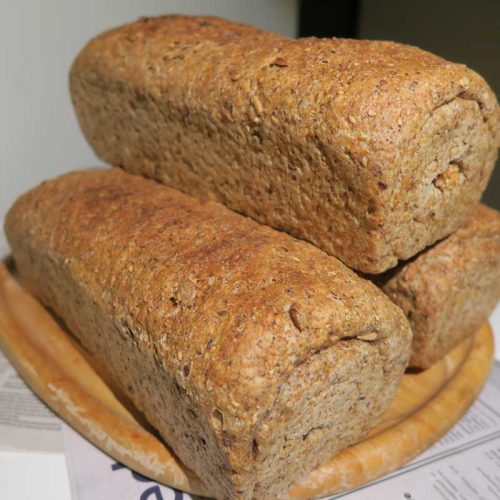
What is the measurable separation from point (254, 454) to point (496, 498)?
0.55 metres

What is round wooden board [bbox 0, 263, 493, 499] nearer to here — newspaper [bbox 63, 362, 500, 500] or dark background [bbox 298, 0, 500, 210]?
newspaper [bbox 63, 362, 500, 500]

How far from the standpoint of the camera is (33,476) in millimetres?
1256

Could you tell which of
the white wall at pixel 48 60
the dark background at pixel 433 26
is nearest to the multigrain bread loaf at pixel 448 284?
the dark background at pixel 433 26

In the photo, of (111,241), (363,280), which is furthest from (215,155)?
(363,280)

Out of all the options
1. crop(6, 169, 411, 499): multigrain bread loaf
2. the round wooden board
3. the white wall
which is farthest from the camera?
the white wall

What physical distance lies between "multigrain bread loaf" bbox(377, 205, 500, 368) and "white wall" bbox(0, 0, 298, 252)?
1.23 metres

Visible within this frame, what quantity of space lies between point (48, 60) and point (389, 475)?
6.92ft

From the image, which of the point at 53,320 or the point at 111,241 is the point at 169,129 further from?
the point at 53,320

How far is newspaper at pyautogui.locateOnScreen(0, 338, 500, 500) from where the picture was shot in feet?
3.92

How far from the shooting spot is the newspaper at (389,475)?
119 cm

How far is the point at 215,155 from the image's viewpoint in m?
1.33

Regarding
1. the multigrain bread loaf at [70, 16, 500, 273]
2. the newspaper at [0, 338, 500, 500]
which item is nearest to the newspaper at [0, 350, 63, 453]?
the newspaper at [0, 338, 500, 500]

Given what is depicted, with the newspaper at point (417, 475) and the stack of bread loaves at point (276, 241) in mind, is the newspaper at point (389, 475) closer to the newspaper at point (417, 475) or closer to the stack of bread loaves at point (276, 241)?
the newspaper at point (417, 475)

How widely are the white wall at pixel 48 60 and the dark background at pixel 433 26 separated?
0.79ft
